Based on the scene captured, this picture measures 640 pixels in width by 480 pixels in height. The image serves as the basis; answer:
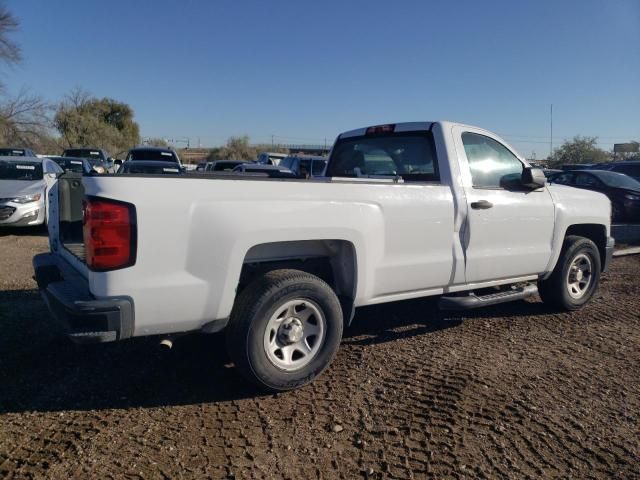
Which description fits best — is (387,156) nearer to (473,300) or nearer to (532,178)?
(532,178)

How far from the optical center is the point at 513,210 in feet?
16.5

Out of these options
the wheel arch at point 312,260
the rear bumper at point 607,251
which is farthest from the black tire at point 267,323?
the rear bumper at point 607,251

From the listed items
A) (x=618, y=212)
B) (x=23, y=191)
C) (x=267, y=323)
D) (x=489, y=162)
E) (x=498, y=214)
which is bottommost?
(x=267, y=323)

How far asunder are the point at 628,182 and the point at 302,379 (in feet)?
46.2

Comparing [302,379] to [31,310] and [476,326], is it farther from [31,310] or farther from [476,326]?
[31,310]

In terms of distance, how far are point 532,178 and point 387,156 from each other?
1399 millimetres

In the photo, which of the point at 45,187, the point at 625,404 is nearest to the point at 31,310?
the point at 625,404

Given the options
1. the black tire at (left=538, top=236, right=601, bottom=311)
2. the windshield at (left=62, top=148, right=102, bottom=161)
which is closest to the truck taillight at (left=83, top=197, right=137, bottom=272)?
the black tire at (left=538, top=236, right=601, bottom=311)

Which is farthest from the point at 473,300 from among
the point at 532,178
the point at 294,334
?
the point at 294,334

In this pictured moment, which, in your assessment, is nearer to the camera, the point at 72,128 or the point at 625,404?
the point at 625,404

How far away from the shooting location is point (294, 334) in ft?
12.4

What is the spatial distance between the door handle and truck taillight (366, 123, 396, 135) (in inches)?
45.4

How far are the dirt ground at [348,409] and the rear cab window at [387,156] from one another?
1556 millimetres

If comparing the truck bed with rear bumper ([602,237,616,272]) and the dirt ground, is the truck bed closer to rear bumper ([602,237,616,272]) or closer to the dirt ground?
the dirt ground
